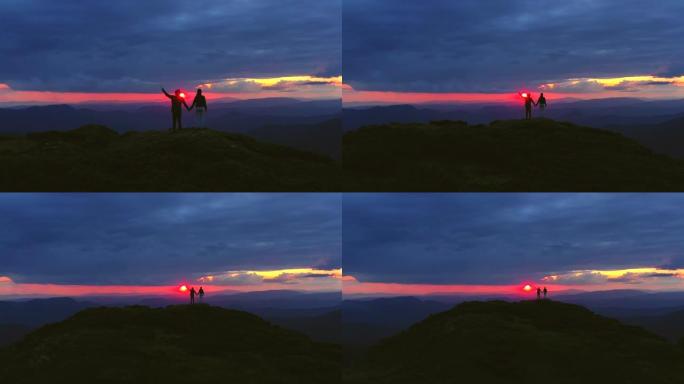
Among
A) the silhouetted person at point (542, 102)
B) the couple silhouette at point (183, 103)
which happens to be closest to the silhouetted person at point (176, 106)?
the couple silhouette at point (183, 103)

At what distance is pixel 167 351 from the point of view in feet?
161

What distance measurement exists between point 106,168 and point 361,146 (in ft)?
67.5

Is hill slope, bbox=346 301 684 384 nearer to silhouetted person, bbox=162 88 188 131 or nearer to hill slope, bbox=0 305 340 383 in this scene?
hill slope, bbox=0 305 340 383

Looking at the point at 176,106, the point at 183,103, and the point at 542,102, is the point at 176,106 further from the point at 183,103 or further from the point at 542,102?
the point at 542,102

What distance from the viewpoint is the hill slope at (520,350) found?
45500mm

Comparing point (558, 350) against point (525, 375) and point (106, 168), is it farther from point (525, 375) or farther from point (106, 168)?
point (106, 168)

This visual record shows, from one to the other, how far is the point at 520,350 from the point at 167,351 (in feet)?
71.0

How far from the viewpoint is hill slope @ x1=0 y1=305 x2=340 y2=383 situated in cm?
4575

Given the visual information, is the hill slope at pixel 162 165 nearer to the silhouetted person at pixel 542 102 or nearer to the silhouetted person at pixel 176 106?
the silhouetted person at pixel 176 106

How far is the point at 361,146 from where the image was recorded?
61781 millimetres

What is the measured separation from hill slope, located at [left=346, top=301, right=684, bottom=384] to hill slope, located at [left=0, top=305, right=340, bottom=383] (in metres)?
4.96

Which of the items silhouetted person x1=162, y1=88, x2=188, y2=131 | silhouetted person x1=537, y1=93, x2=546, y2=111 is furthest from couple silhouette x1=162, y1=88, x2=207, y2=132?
silhouetted person x1=537, y1=93, x2=546, y2=111

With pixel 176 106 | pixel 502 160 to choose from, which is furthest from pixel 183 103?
pixel 502 160

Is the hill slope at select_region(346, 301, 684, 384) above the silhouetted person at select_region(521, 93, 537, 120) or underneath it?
underneath
